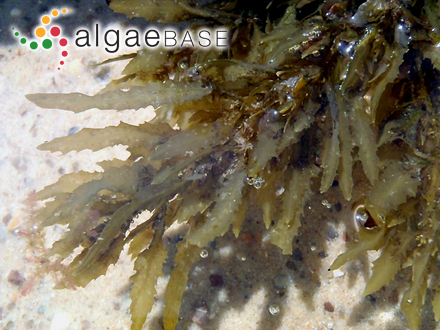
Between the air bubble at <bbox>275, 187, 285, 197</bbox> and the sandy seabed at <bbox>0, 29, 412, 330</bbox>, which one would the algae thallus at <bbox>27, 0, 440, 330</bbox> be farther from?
the sandy seabed at <bbox>0, 29, 412, 330</bbox>

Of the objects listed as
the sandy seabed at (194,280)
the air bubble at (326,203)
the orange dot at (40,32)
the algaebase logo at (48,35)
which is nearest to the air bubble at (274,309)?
the sandy seabed at (194,280)

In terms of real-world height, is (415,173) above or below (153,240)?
above

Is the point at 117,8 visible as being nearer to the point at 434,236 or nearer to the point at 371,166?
the point at 371,166

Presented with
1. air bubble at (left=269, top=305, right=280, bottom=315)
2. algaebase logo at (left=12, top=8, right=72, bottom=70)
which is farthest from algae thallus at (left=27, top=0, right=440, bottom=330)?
algaebase logo at (left=12, top=8, right=72, bottom=70)

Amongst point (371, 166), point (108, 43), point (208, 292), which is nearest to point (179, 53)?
point (108, 43)

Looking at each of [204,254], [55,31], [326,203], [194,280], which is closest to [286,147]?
[326,203]

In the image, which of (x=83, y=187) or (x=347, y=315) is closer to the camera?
(x=83, y=187)
